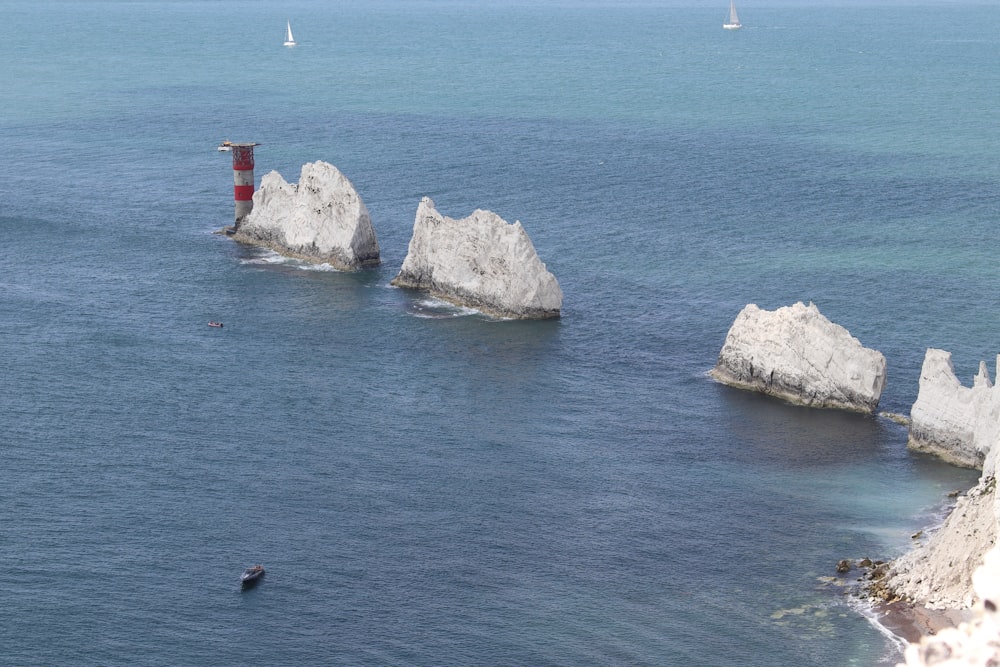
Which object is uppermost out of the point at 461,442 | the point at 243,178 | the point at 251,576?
the point at 243,178

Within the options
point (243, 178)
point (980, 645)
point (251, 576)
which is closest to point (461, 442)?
point (251, 576)

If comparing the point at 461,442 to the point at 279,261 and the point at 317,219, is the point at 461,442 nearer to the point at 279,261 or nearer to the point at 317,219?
the point at 317,219

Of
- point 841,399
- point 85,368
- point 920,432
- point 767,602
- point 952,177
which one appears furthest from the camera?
point 952,177

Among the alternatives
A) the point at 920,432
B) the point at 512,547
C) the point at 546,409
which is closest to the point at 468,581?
the point at 512,547

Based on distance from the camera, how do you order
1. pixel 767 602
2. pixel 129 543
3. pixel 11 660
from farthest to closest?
pixel 129 543 → pixel 767 602 → pixel 11 660

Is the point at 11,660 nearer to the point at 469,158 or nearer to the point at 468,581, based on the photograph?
the point at 468,581
